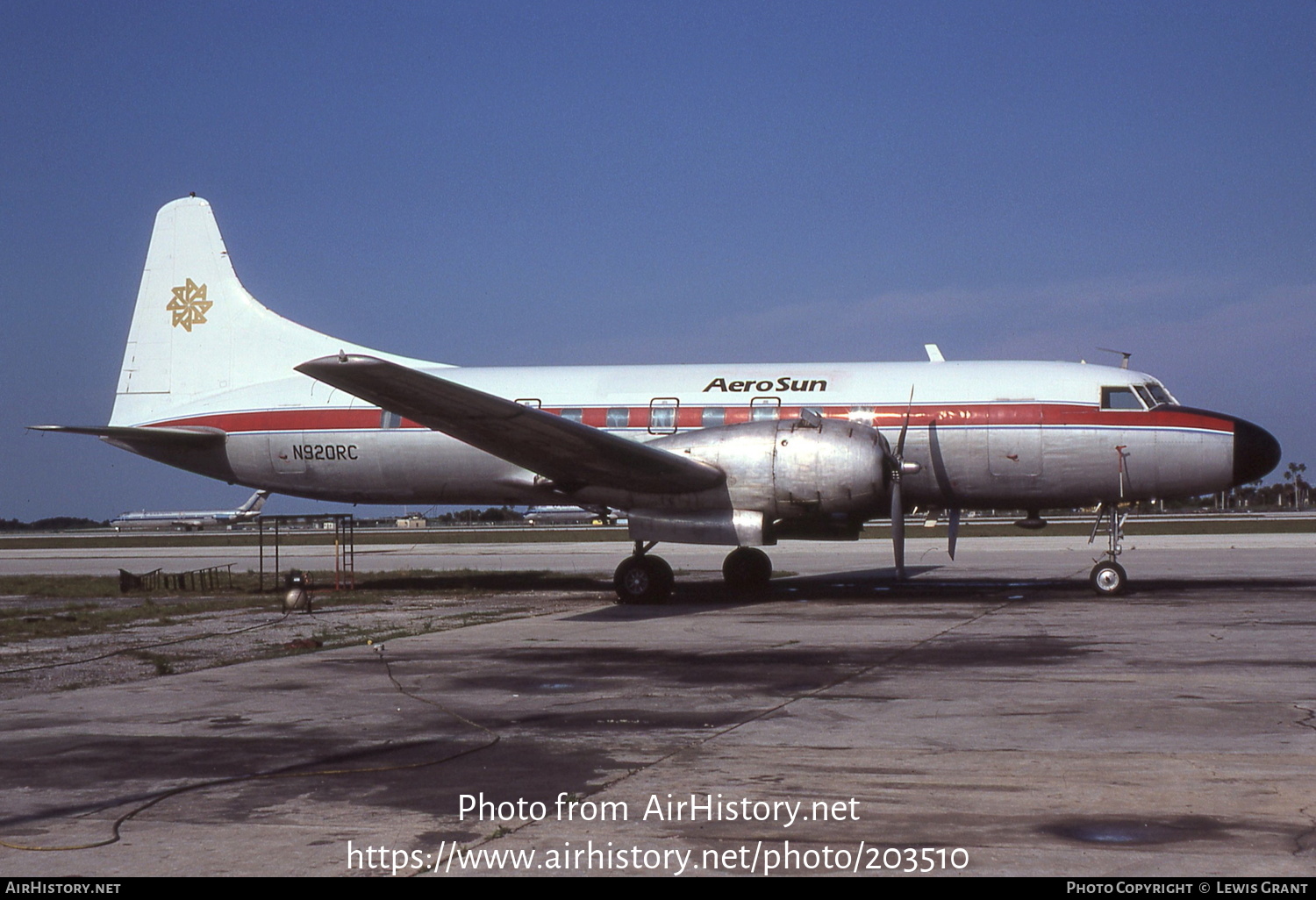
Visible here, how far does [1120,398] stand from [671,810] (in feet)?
50.8

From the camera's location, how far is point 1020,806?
6.04 m

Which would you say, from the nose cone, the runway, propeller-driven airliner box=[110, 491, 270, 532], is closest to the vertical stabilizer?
the runway

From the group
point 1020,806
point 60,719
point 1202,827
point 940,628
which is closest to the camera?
point 1202,827

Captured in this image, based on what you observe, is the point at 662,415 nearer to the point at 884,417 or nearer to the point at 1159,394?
the point at 884,417

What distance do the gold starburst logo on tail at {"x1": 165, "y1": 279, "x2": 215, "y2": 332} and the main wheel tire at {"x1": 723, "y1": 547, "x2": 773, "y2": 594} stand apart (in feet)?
39.3

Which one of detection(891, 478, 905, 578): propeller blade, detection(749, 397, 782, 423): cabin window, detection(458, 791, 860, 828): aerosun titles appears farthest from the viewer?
detection(749, 397, 782, 423): cabin window

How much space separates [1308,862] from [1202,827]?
651mm

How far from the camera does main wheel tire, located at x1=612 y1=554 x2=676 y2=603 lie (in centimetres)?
1897

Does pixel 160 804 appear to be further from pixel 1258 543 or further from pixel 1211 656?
pixel 1258 543

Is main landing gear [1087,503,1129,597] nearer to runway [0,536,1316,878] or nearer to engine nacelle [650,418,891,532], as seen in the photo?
runway [0,536,1316,878]

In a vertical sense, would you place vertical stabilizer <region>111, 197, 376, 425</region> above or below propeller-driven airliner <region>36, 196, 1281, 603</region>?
above

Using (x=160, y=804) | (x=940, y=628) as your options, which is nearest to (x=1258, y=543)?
(x=940, y=628)

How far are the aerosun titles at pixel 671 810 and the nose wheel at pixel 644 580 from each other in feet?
41.3

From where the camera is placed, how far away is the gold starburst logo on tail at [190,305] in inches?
932
